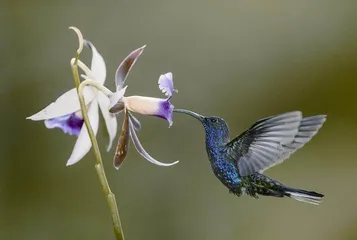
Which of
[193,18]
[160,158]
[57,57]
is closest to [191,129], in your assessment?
[160,158]

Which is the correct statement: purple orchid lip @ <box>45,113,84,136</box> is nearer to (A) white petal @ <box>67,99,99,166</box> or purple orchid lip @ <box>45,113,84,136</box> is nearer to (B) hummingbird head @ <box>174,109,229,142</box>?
(A) white petal @ <box>67,99,99,166</box>

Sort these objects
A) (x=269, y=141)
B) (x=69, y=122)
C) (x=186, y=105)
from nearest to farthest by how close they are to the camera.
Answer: (x=269, y=141) → (x=69, y=122) → (x=186, y=105)

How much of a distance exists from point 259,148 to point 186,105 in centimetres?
39

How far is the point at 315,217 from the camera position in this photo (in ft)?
2.87

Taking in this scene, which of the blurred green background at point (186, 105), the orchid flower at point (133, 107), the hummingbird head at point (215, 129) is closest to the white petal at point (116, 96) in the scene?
the orchid flower at point (133, 107)

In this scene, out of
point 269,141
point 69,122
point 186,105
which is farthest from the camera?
point 186,105

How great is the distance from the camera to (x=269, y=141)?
538 mm

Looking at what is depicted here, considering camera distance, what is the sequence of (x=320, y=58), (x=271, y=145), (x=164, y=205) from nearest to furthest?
(x=271, y=145), (x=320, y=58), (x=164, y=205)

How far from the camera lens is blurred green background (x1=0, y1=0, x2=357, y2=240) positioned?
0.87m

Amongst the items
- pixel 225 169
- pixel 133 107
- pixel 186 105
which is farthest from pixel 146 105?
pixel 186 105

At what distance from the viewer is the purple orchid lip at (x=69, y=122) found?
63 centimetres

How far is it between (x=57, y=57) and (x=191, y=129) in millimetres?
330

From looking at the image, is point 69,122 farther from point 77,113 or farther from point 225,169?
point 225,169

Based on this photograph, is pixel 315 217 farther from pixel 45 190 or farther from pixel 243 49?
pixel 45 190
